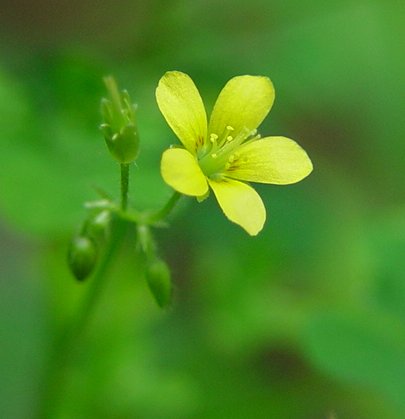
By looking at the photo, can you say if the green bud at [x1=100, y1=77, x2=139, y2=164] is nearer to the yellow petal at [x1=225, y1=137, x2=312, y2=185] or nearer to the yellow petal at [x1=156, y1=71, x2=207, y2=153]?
the yellow petal at [x1=156, y1=71, x2=207, y2=153]

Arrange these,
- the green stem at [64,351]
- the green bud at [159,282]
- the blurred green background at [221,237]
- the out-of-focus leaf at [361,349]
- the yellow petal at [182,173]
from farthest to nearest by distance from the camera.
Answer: the blurred green background at [221,237] < the out-of-focus leaf at [361,349] < the green stem at [64,351] < the green bud at [159,282] < the yellow petal at [182,173]

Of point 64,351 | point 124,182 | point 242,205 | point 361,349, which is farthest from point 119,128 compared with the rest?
point 361,349

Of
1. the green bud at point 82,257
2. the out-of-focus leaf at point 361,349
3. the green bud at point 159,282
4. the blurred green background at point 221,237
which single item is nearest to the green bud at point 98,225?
the green bud at point 82,257

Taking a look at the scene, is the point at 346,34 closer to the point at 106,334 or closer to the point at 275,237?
the point at 275,237

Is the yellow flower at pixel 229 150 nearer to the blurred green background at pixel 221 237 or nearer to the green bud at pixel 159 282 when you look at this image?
the green bud at pixel 159 282

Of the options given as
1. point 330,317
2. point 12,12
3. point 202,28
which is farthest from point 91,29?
point 330,317

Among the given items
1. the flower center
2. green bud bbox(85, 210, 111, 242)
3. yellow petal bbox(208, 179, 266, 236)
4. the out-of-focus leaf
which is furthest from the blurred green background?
yellow petal bbox(208, 179, 266, 236)

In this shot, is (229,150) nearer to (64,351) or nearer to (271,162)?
(271,162)

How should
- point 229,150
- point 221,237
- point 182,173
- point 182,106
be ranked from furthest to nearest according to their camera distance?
point 221,237
point 229,150
point 182,106
point 182,173
